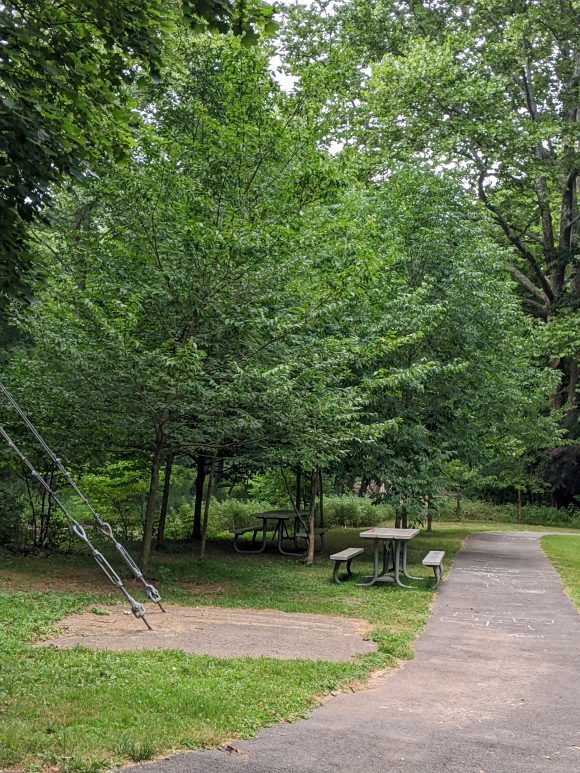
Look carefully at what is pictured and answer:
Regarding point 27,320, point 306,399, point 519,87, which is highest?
point 519,87

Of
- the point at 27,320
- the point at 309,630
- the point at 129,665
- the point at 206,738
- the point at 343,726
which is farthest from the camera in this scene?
the point at 27,320

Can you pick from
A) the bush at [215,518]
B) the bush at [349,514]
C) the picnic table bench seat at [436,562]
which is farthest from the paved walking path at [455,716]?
the bush at [349,514]

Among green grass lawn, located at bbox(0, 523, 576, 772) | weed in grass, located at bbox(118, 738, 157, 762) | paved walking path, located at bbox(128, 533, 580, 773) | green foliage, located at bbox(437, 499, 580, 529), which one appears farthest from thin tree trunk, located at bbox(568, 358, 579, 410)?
weed in grass, located at bbox(118, 738, 157, 762)

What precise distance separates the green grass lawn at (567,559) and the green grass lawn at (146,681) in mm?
2618

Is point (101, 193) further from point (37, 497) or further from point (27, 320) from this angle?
point (37, 497)

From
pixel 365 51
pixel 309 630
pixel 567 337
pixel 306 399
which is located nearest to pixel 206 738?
pixel 309 630

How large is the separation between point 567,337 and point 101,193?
55.2 feet

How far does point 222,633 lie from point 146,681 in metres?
2.55

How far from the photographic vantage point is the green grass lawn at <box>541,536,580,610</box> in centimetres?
1225

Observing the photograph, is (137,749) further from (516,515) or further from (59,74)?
(516,515)

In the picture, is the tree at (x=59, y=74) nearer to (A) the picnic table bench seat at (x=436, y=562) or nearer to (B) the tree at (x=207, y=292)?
(B) the tree at (x=207, y=292)

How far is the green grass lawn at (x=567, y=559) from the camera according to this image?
1225 centimetres

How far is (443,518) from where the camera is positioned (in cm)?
3219

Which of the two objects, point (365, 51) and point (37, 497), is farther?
point (365, 51)
